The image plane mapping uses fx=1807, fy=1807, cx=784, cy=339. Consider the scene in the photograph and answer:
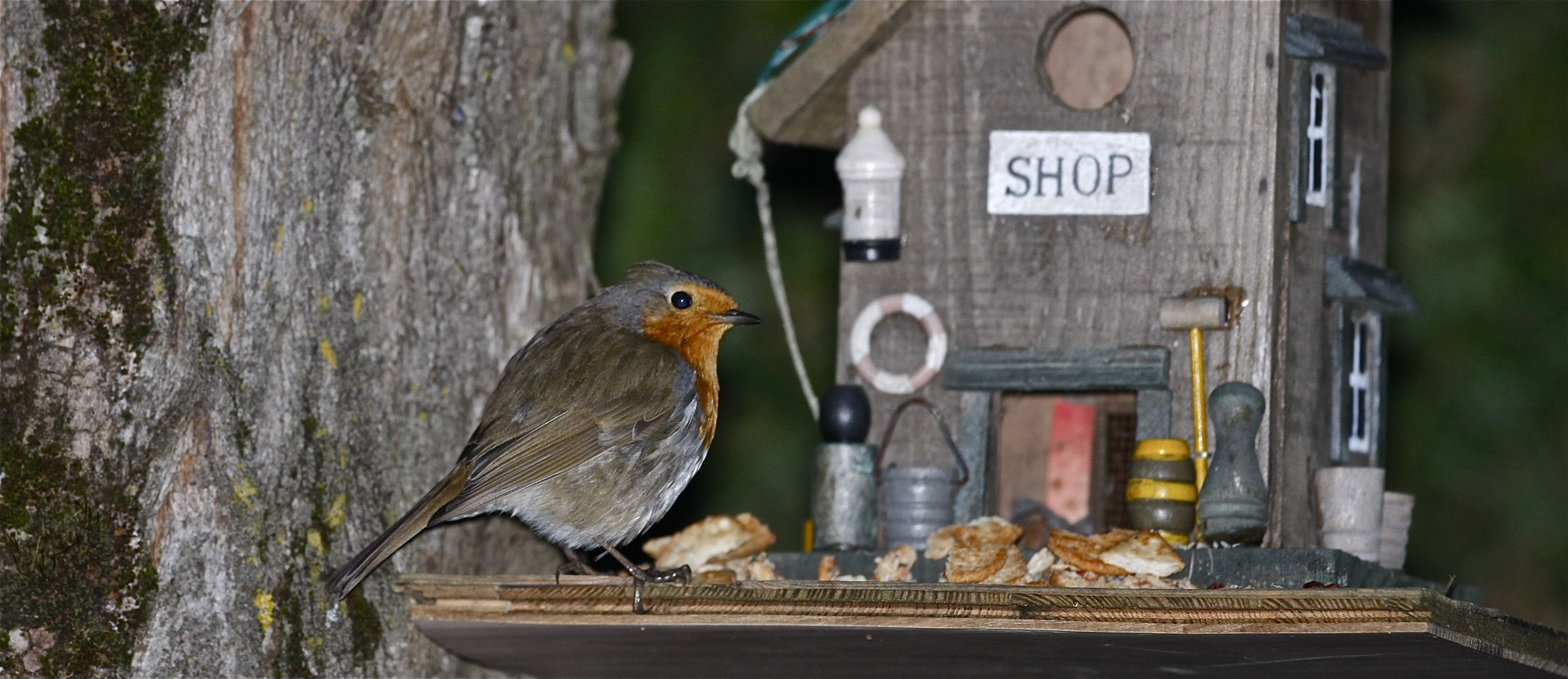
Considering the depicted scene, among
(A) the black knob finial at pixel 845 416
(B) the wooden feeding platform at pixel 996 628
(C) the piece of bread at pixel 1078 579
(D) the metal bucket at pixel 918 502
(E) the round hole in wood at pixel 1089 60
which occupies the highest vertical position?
(E) the round hole in wood at pixel 1089 60

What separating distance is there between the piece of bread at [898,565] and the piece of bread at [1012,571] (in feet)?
0.90

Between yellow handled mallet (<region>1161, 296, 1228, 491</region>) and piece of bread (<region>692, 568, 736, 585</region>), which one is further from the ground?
yellow handled mallet (<region>1161, 296, 1228, 491</region>)

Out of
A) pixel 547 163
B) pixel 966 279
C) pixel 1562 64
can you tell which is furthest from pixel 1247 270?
pixel 1562 64

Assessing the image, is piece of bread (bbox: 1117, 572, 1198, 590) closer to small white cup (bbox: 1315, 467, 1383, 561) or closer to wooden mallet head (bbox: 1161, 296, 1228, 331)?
small white cup (bbox: 1315, 467, 1383, 561)

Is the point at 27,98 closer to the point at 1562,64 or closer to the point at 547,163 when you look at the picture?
the point at 547,163

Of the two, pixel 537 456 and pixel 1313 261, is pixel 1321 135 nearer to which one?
pixel 1313 261

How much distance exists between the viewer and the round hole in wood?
16.5 feet

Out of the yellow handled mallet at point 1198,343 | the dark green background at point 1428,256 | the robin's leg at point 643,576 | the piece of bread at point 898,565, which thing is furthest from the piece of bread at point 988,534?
the dark green background at point 1428,256

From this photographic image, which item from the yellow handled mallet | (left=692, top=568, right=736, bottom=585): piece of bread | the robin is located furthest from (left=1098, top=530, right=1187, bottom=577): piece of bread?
the robin

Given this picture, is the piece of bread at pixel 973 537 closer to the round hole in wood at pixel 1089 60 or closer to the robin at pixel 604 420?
the robin at pixel 604 420

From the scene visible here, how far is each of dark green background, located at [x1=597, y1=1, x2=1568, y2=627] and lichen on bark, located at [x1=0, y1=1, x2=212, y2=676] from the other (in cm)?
319

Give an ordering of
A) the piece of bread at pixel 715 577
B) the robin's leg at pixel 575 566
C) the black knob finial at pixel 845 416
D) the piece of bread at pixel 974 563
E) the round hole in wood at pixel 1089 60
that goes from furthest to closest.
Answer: the round hole in wood at pixel 1089 60, the black knob finial at pixel 845 416, the robin's leg at pixel 575 566, the piece of bread at pixel 715 577, the piece of bread at pixel 974 563

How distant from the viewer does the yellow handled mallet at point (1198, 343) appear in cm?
419

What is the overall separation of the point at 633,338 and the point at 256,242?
0.91m
